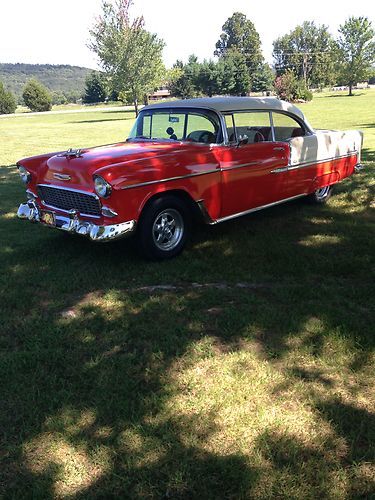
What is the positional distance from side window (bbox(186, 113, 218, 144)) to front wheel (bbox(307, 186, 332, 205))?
90.6 inches

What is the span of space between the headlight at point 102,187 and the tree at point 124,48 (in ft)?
120

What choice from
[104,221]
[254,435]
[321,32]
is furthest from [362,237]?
[321,32]

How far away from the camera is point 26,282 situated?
14.4 feet

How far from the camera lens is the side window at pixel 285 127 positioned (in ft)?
19.1

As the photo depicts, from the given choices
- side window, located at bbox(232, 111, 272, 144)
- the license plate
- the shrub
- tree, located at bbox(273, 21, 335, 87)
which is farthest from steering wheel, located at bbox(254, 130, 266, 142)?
tree, located at bbox(273, 21, 335, 87)

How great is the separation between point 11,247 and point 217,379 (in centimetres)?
360

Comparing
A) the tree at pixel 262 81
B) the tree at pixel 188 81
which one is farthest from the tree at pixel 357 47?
the tree at pixel 188 81

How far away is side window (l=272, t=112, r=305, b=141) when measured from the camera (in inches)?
230

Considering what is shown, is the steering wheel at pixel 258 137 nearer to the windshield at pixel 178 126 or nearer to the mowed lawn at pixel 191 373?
the windshield at pixel 178 126

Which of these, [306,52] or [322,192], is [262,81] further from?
[322,192]

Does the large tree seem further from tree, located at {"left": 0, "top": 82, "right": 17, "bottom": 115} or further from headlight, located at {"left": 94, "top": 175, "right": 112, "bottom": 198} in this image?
headlight, located at {"left": 94, "top": 175, "right": 112, "bottom": 198}

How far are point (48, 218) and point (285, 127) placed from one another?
3341 millimetres

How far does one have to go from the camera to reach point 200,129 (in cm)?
525

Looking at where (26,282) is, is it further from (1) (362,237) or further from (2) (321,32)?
(2) (321,32)
